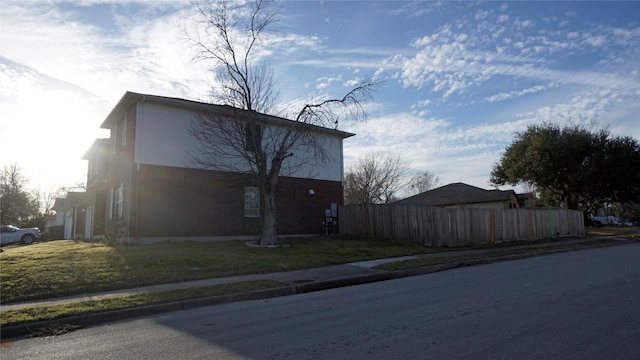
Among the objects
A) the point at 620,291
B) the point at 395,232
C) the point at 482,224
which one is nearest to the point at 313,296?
the point at 620,291

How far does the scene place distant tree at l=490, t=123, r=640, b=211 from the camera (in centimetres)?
3903

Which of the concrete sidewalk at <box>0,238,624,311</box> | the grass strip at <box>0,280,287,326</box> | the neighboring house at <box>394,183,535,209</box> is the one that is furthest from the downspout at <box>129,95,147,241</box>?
the neighboring house at <box>394,183,535,209</box>

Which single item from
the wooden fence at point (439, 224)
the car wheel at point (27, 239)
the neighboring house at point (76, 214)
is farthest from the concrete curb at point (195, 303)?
the car wheel at point (27, 239)

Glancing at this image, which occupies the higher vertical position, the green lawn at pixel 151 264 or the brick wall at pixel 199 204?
the brick wall at pixel 199 204

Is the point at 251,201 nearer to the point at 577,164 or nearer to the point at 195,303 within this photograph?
the point at 195,303

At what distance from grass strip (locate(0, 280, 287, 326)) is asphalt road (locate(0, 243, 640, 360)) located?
2.51ft

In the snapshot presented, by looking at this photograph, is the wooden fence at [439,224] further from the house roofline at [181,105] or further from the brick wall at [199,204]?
the house roofline at [181,105]

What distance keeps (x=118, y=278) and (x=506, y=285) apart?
926cm

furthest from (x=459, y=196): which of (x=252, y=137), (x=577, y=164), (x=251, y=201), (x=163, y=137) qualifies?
(x=163, y=137)

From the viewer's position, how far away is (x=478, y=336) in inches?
236

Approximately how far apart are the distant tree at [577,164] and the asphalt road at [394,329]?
3262 cm

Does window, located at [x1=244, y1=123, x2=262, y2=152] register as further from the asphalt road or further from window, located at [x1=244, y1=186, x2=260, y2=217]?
the asphalt road

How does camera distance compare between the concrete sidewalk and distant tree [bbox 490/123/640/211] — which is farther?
distant tree [bbox 490/123/640/211]

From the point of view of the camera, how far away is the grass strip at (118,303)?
26.2 ft
